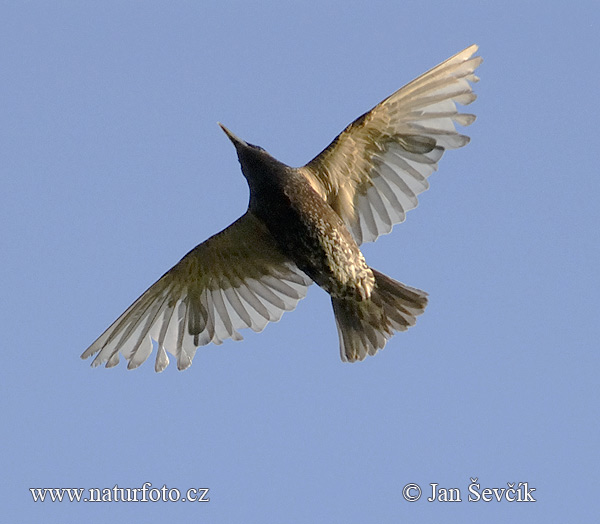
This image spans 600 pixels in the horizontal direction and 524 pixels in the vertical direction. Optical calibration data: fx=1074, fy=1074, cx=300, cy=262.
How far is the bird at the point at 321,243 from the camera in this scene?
7891 millimetres

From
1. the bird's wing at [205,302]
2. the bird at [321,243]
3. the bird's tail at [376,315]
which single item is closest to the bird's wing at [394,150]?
the bird at [321,243]

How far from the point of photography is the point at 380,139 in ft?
26.8

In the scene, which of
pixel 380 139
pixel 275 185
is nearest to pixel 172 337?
pixel 275 185

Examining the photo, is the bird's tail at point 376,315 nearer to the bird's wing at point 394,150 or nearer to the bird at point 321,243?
the bird at point 321,243

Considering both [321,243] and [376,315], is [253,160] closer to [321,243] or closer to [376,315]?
[321,243]

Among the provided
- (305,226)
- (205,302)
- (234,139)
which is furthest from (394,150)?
(205,302)

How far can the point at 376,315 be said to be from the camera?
27.4 feet

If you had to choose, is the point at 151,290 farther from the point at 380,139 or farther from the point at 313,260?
the point at 380,139

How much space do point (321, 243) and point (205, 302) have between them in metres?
1.50

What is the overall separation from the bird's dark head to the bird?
0.01 metres

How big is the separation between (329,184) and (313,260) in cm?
68

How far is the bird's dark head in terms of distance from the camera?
7.97 metres

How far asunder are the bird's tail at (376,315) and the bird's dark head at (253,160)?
114 cm

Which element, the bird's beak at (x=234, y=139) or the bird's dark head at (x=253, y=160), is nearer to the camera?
the bird's dark head at (x=253, y=160)
